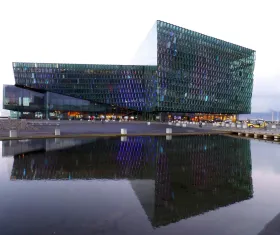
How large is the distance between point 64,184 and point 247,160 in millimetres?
12284

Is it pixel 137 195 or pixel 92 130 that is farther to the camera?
pixel 92 130

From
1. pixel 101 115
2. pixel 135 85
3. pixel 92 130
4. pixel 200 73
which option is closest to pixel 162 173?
pixel 92 130

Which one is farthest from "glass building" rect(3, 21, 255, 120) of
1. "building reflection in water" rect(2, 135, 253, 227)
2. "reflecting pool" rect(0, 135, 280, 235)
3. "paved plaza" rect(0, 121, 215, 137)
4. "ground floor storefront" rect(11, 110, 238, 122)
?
"reflecting pool" rect(0, 135, 280, 235)

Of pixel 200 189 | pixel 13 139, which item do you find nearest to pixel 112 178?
pixel 200 189

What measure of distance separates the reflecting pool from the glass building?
7688 centimetres

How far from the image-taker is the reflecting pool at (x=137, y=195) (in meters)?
6.68

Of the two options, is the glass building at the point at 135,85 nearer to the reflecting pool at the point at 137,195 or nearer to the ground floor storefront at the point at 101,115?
the ground floor storefront at the point at 101,115

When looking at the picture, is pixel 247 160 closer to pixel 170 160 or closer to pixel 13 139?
pixel 170 160

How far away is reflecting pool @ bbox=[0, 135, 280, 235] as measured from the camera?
6680 millimetres

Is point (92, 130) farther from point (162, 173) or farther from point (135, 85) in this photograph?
point (135, 85)

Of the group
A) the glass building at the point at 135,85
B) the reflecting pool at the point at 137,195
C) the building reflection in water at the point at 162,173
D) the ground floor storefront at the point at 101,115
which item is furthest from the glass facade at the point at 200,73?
the reflecting pool at the point at 137,195

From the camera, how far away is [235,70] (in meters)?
110

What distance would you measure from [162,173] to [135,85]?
88.0 metres

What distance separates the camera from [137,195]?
9.30m
